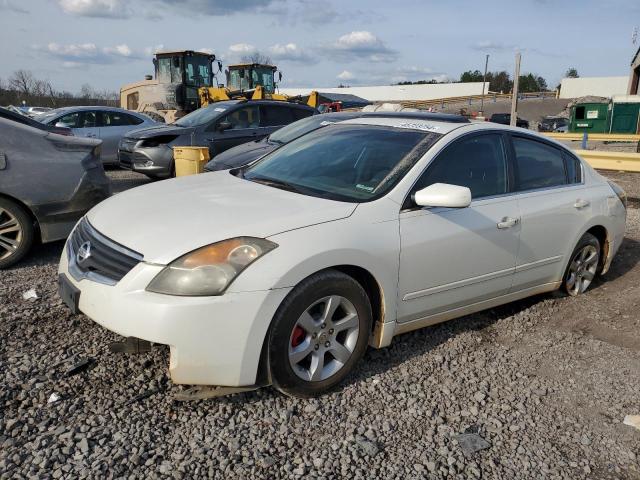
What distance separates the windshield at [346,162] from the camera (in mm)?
3402

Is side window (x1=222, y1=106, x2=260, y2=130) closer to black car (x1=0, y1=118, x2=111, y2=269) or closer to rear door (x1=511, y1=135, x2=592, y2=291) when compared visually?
black car (x1=0, y1=118, x2=111, y2=269)

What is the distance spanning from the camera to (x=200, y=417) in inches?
109

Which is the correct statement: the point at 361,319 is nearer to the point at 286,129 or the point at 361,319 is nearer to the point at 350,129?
the point at 350,129

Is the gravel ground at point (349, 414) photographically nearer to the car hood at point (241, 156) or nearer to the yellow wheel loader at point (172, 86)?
the car hood at point (241, 156)

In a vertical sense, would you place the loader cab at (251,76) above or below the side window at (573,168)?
above

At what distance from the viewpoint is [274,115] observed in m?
10.7

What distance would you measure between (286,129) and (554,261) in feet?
18.3

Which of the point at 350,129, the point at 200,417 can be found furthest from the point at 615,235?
the point at 200,417

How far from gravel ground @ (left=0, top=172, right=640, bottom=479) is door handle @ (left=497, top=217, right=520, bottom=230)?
85 cm

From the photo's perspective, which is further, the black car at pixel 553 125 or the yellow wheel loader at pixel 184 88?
the black car at pixel 553 125

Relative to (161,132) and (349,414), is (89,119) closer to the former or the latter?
(161,132)

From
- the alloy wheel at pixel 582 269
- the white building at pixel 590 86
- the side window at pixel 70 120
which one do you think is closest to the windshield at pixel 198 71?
the side window at pixel 70 120

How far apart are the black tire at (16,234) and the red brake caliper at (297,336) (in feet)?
10.7

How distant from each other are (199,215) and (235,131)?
7.42m
